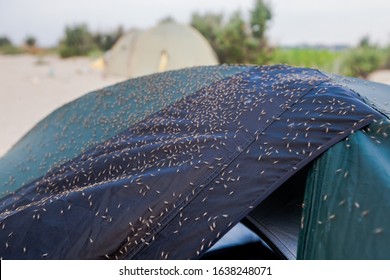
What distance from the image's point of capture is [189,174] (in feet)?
7.13

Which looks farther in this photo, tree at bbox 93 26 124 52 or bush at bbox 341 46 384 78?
tree at bbox 93 26 124 52

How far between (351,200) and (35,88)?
41.3 feet

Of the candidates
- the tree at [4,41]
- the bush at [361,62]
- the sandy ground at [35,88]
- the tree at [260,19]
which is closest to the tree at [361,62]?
the bush at [361,62]

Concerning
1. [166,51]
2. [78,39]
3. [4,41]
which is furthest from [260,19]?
[4,41]

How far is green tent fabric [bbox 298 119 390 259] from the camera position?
1747 millimetres

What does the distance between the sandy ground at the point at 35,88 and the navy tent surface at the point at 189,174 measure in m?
4.61

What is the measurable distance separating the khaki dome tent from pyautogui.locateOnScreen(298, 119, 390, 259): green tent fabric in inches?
404

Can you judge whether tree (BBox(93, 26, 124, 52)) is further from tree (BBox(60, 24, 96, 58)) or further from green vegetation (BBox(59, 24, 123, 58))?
tree (BBox(60, 24, 96, 58))

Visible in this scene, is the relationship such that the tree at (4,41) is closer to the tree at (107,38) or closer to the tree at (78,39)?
the tree at (78,39)

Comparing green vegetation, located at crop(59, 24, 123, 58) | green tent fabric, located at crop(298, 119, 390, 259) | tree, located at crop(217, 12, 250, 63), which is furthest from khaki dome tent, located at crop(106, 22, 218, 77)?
green tent fabric, located at crop(298, 119, 390, 259)

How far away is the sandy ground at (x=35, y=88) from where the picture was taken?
909 centimetres
